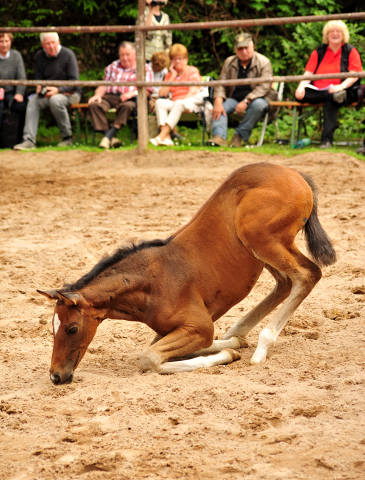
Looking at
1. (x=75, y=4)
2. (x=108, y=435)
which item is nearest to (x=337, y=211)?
(x=108, y=435)

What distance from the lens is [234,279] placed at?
3812 mm

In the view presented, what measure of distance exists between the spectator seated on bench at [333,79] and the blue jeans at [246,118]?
0.71 metres

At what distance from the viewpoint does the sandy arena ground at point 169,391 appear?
7.98 feet

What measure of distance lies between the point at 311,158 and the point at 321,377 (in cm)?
601

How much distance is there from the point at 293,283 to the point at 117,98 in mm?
8298

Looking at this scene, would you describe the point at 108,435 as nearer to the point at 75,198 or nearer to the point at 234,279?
the point at 234,279

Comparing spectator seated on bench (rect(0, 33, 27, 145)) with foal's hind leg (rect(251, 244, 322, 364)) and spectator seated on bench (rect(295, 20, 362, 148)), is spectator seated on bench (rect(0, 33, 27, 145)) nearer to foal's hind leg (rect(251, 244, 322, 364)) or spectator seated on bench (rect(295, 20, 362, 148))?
spectator seated on bench (rect(295, 20, 362, 148))

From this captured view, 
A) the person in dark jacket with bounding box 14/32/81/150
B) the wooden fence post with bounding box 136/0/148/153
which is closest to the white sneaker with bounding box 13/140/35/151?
the person in dark jacket with bounding box 14/32/81/150

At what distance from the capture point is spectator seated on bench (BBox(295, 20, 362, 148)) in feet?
31.7

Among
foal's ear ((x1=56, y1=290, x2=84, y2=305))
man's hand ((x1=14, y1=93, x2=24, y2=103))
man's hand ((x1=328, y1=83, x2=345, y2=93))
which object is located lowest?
foal's ear ((x1=56, y1=290, x2=84, y2=305))

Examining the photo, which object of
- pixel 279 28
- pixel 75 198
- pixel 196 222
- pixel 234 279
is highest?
pixel 279 28

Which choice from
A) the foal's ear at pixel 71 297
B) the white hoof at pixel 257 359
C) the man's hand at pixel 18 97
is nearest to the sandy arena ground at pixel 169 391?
the white hoof at pixel 257 359

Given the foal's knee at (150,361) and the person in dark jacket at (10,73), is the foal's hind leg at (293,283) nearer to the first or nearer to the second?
the foal's knee at (150,361)

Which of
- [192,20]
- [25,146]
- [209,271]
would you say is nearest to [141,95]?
[25,146]
